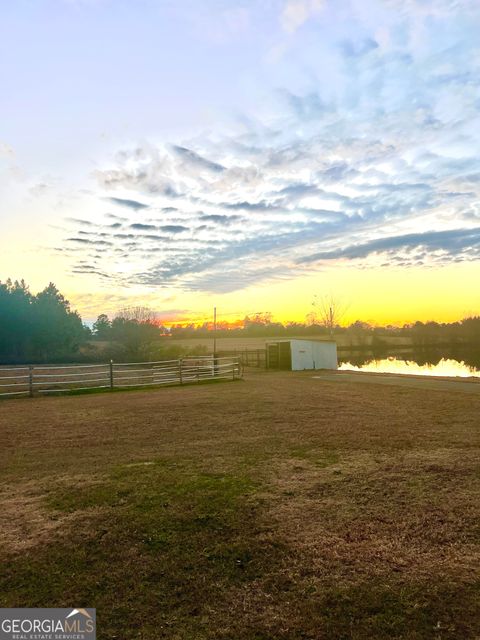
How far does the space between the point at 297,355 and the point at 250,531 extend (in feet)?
83.9

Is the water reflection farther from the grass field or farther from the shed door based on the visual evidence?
the grass field

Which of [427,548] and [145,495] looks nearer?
[427,548]

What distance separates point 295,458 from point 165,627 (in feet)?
13.2

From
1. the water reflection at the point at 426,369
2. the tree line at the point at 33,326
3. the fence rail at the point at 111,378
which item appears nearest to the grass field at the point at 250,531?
the fence rail at the point at 111,378

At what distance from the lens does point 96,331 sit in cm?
7781

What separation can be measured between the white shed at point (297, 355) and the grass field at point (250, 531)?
67.3 ft

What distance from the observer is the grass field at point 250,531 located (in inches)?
111

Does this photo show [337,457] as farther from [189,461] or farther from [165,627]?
[165,627]

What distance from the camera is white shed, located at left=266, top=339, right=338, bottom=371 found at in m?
29.0

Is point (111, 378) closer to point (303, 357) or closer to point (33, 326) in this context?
point (303, 357)

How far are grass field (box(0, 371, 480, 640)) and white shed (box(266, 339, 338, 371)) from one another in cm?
2052

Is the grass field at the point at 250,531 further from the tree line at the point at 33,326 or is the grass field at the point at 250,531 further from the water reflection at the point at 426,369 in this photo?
the tree line at the point at 33,326

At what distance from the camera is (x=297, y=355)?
29188mm

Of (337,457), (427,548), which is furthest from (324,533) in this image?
(337,457)
